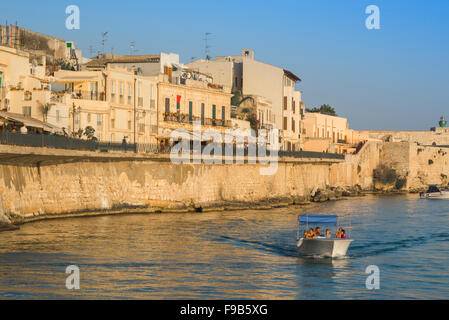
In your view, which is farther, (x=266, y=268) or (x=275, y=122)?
(x=275, y=122)

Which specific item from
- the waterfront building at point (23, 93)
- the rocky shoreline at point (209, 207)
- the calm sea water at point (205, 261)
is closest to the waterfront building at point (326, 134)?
the rocky shoreline at point (209, 207)

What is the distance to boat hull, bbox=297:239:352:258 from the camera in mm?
31656

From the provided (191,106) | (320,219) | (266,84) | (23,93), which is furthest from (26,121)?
(266,84)

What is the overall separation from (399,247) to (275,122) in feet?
153

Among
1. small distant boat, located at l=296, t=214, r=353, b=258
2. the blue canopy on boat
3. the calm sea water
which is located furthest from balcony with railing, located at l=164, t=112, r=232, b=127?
small distant boat, located at l=296, t=214, r=353, b=258

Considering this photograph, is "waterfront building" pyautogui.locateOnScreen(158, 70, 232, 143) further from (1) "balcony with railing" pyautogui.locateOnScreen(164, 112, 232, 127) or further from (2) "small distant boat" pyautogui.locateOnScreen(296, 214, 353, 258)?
(2) "small distant boat" pyautogui.locateOnScreen(296, 214, 353, 258)

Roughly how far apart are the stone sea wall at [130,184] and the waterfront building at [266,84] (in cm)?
958

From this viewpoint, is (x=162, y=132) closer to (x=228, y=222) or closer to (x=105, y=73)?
(x=105, y=73)

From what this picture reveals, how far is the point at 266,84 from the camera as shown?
82.4 m

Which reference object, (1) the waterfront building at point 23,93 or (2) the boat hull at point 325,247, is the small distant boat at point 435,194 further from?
(2) the boat hull at point 325,247

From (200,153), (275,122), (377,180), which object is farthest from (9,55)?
(377,180)

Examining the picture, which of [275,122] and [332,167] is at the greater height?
[275,122]

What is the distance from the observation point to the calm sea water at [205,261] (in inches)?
932

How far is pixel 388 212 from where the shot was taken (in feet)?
198
